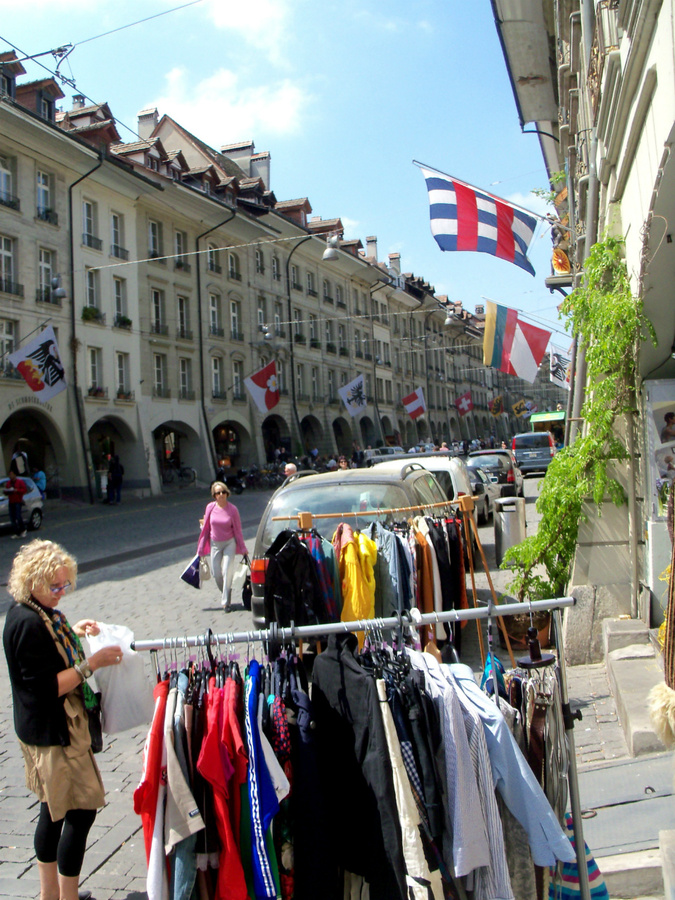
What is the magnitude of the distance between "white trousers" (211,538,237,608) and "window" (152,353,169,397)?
2360 centimetres

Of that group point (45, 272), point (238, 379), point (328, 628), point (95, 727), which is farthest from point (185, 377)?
point (328, 628)

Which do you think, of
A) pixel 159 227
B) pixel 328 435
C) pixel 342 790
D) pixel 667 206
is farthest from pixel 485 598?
pixel 328 435

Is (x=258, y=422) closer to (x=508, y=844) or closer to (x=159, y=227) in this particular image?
(x=159, y=227)

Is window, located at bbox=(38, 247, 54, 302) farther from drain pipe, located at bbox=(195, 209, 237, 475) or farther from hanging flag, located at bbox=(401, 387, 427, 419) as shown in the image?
hanging flag, located at bbox=(401, 387, 427, 419)

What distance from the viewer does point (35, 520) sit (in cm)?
2019

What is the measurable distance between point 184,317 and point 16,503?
17.3 m

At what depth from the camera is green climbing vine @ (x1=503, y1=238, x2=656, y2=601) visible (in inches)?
238

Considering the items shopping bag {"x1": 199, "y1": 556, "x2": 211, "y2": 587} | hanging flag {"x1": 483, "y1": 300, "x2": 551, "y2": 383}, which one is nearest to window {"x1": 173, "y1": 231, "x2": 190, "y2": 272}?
hanging flag {"x1": 483, "y1": 300, "x2": 551, "y2": 383}

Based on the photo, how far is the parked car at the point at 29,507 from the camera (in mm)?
19594

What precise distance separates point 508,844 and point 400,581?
3231 millimetres

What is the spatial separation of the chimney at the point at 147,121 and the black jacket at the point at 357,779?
140 ft

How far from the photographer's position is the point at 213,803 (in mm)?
2867

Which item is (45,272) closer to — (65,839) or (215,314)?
(215,314)

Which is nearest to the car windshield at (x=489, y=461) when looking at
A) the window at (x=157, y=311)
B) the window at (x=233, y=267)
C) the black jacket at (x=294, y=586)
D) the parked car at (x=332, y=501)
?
the window at (x=157, y=311)
